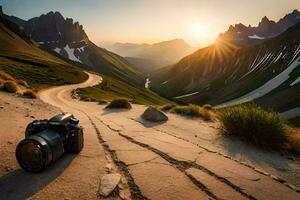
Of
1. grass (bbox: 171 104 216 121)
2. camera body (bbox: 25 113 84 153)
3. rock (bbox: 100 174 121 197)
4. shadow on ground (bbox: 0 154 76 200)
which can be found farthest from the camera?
grass (bbox: 171 104 216 121)

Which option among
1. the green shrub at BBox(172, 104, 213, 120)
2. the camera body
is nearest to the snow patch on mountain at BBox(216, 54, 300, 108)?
the green shrub at BBox(172, 104, 213, 120)

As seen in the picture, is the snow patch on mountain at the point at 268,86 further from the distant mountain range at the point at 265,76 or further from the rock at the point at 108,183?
the rock at the point at 108,183

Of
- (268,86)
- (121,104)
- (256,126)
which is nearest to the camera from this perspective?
(256,126)

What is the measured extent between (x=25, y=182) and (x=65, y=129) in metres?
1.43

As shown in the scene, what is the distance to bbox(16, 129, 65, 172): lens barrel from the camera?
20.1 feet

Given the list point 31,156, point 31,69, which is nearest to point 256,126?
point 31,156

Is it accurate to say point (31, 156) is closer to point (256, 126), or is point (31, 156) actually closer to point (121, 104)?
point (256, 126)

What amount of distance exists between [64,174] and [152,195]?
2.01 m

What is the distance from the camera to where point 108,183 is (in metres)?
6.36

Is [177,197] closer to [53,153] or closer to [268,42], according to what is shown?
[53,153]

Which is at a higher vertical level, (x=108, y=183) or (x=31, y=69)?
(x=108, y=183)

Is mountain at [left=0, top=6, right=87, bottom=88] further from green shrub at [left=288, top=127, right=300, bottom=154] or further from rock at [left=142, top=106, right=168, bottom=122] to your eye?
green shrub at [left=288, top=127, right=300, bottom=154]

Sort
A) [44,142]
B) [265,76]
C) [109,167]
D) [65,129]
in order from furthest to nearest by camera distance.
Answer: [265,76] < [109,167] < [65,129] < [44,142]

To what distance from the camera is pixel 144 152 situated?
8.86 meters
